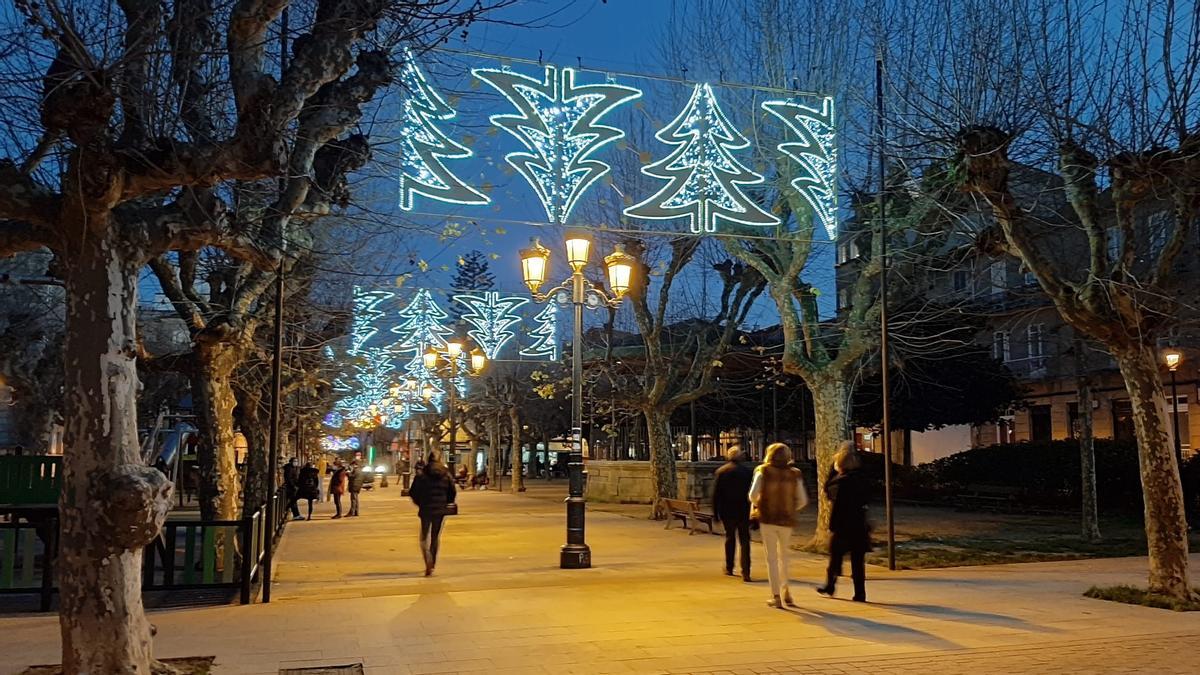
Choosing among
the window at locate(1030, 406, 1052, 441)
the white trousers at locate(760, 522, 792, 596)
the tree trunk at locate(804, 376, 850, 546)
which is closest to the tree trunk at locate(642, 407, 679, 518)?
the tree trunk at locate(804, 376, 850, 546)

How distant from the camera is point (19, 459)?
46.8 ft

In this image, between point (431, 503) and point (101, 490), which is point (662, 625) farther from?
point (431, 503)

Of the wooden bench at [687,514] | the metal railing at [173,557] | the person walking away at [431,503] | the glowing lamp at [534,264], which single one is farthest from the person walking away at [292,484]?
the metal railing at [173,557]

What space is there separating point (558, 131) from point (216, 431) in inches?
234

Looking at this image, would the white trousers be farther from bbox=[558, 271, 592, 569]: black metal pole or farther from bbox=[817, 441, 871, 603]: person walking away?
bbox=[558, 271, 592, 569]: black metal pole

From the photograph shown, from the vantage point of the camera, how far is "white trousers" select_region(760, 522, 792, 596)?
952 cm

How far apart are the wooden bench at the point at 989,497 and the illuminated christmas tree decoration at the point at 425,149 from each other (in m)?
21.7

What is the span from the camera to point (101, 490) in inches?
231

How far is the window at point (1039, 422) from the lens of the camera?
122 ft

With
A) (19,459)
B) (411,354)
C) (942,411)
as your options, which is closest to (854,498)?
(19,459)

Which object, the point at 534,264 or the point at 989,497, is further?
the point at 989,497

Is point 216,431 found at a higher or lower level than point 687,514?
higher

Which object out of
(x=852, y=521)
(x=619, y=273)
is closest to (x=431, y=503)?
(x=619, y=273)

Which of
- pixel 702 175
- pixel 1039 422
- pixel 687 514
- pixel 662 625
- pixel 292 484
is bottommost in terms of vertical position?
pixel 662 625
